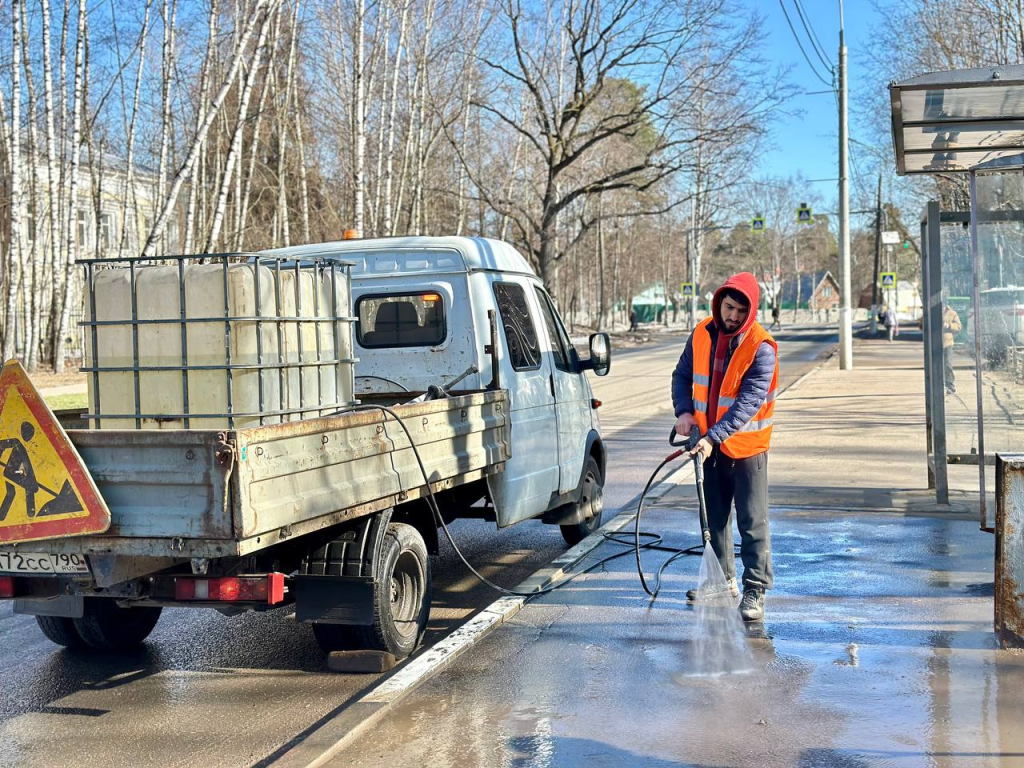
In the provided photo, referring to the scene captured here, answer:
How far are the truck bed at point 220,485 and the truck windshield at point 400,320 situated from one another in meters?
2.12

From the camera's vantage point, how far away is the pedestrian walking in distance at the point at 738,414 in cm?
591

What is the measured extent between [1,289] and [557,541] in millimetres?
22611

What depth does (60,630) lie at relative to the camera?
5.97 metres

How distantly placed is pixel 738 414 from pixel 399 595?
2005mm

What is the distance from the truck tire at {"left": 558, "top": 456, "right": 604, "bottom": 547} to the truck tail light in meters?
3.76

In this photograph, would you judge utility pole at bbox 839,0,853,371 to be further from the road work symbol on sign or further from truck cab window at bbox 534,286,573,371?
the road work symbol on sign

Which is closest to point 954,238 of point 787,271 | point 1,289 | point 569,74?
point 1,289

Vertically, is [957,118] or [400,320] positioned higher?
[957,118]

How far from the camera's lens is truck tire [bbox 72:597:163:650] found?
5.86 metres

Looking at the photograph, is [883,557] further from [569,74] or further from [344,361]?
[569,74]

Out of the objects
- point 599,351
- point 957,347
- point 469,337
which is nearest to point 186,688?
point 469,337

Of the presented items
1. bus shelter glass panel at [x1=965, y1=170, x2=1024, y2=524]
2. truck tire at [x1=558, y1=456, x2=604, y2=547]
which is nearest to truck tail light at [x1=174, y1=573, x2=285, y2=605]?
truck tire at [x1=558, y1=456, x2=604, y2=547]

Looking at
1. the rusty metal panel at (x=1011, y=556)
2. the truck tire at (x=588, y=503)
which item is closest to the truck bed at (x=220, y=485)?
the rusty metal panel at (x=1011, y=556)

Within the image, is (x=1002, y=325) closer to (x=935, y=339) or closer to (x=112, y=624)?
(x=935, y=339)
